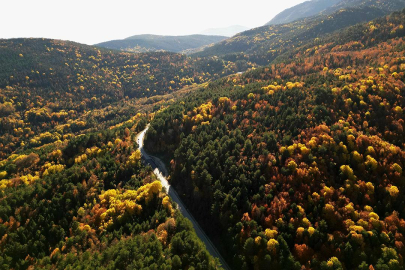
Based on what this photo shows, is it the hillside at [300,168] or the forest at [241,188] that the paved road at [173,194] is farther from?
the hillside at [300,168]

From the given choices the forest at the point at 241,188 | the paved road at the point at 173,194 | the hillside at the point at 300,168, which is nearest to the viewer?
the forest at the point at 241,188

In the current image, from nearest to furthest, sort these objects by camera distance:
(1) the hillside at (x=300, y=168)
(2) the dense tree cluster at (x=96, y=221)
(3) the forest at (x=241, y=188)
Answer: (2) the dense tree cluster at (x=96, y=221)
(3) the forest at (x=241, y=188)
(1) the hillside at (x=300, y=168)

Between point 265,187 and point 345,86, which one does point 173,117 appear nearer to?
point 265,187

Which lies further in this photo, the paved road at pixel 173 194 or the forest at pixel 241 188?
the paved road at pixel 173 194

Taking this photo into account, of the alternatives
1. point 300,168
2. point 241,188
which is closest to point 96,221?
point 241,188

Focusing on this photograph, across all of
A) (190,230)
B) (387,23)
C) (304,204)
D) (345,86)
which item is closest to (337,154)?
(304,204)

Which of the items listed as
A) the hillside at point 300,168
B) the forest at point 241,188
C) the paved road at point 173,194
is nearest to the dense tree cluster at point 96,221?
the forest at point 241,188
